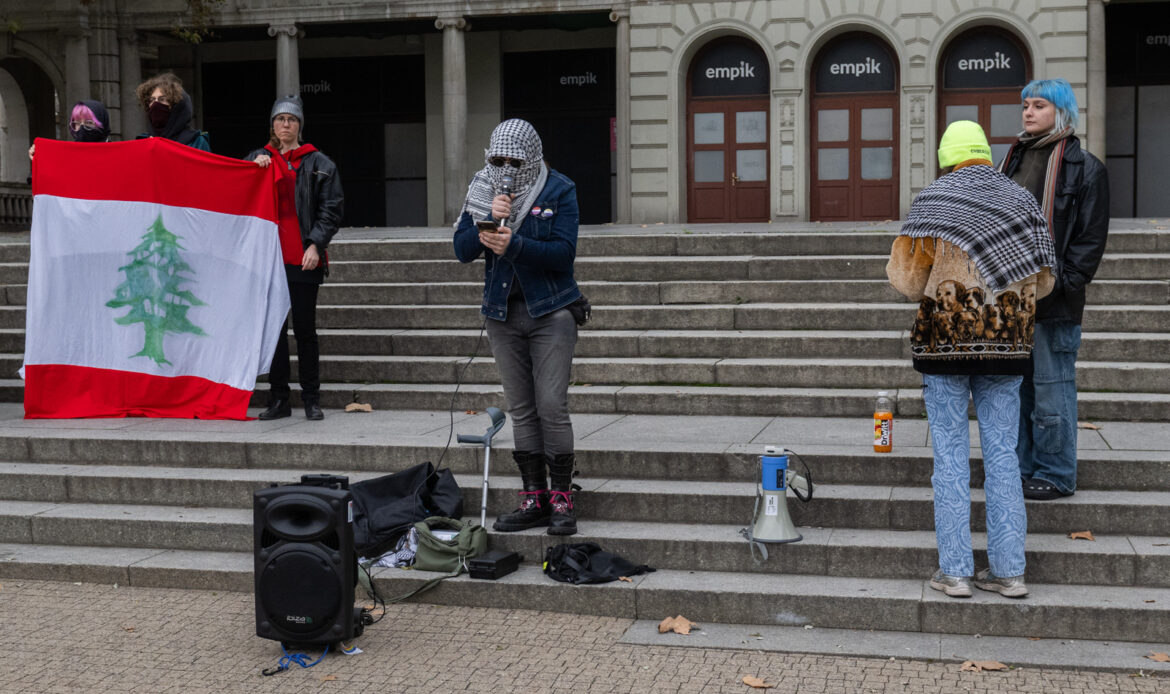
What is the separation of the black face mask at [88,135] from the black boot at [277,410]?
2.45 meters

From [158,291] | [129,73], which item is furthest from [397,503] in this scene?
[129,73]

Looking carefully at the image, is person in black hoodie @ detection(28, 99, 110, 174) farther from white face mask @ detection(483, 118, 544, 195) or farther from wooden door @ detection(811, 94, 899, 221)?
wooden door @ detection(811, 94, 899, 221)

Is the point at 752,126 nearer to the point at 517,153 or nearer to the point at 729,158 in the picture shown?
the point at 729,158

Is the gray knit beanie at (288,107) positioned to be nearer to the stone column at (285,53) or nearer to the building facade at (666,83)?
the building facade at (666,83)

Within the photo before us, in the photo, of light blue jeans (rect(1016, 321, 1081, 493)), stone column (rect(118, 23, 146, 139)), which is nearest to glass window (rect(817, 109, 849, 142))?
stone column (rect(118, 23, 146, 139))

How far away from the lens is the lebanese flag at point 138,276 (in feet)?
31.0

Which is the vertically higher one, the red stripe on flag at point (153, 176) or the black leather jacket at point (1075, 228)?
the red stripe on flag at point (153, 176)

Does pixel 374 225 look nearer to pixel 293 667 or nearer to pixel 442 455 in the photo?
pixel 442 455

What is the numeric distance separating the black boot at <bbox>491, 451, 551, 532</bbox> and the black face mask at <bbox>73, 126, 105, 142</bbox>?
190 inches

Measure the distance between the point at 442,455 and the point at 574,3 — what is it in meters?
17.6

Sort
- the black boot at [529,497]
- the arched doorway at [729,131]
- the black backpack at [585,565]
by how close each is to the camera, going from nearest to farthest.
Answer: the black backpack at [585,565] → the black boot at [529,497] → the arched doorway at [729,131]

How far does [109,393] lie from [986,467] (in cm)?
639

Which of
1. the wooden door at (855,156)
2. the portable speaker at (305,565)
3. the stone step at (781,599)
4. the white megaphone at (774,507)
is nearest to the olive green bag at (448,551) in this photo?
the stone step at (781,599)

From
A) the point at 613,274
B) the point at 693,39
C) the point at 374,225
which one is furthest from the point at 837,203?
the point at 613,274
